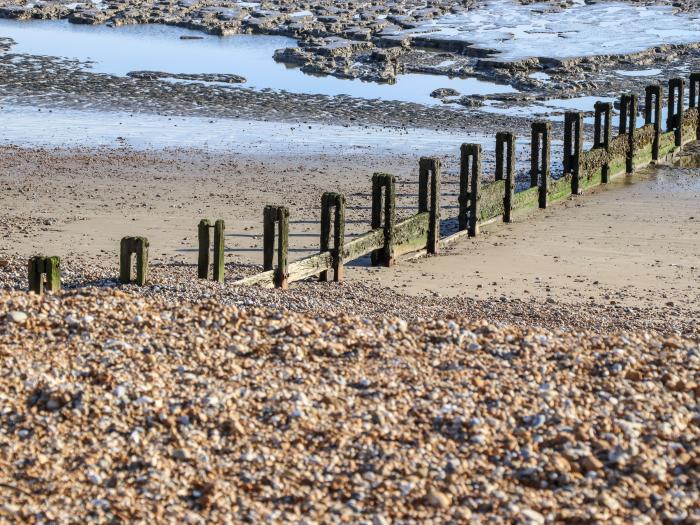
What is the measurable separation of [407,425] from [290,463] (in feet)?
3.01

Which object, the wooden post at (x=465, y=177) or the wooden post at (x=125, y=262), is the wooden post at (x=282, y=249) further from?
the wooden post at (x=465, y=177)

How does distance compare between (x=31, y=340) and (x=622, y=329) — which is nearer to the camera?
(x=31, y=340)

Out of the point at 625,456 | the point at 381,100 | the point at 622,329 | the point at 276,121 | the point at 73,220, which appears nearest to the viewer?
the point at 625,456

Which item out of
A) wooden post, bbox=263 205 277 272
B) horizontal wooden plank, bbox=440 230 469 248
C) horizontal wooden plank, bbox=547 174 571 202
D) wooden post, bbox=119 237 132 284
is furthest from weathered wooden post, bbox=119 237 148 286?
horizontal wooden plank, bbox=547 174 571 202

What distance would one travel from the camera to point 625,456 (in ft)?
26.4

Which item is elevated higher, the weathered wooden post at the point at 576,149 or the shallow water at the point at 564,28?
the shallow water at the point at 564,28

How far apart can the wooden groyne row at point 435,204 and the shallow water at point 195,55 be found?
23.0 ft

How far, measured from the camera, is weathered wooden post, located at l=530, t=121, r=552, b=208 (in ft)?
62.5

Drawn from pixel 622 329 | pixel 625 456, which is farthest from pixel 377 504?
pixel 622 329

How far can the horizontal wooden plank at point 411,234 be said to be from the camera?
1586cm

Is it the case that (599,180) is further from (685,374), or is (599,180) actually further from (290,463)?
(290,463)

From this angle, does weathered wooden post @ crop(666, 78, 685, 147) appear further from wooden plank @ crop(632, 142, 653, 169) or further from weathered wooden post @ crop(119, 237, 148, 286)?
weathered wooden post @ crop(119, 237, 148, 286)

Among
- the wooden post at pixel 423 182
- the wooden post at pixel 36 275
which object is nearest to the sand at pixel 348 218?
the wooden post at pixel 423 182

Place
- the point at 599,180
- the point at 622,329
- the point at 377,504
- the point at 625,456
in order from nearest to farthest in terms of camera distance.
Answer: the point at 377,504 → the point at 625,456 → the point at 622,329 → the point at 599,180
